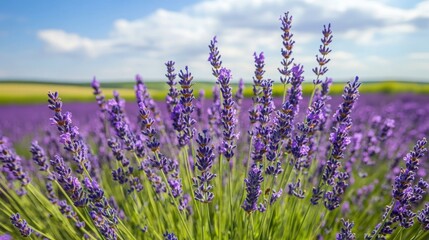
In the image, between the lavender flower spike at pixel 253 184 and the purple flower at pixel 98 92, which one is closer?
the lavender flower spike at pixel 253 184

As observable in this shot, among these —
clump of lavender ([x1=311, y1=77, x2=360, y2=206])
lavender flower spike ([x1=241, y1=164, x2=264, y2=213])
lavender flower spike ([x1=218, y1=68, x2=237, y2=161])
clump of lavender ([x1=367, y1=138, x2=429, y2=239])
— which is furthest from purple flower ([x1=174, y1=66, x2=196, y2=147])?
clump of lavender ([x1=367, y1=138, x2=429, y2=239])

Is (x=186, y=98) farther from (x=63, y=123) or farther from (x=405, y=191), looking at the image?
(x=405, y=191)

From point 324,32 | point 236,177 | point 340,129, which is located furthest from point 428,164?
point 340,129

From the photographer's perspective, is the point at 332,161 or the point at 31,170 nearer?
the point at 332,161

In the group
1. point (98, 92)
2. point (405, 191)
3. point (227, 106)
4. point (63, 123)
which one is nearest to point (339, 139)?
point (405, 191)

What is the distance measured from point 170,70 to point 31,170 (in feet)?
11.2

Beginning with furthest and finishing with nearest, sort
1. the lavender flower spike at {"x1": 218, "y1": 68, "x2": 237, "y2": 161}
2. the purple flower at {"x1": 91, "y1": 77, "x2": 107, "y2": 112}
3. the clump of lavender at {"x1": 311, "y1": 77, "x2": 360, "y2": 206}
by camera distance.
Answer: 1. the purple flower at {"x1": 91, "y1": 77, "x2": 107, "y2": 112}
2. the lavender flower spike at {"x1": 218, "y1": 68, "x2": 237, "y2": 161}
3. the clump of lavender at {"x1": 311, "y1": 77, "x2": 360, "y2": 206}

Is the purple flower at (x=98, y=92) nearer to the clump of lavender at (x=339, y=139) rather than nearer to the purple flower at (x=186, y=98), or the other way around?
the purple flower at (x=186, y=98)

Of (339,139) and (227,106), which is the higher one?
(227,106)

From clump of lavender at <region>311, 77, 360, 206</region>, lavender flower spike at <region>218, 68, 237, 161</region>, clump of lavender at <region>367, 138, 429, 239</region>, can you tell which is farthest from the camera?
lavender flower spike at <region>218, 68, 237, 161</region>

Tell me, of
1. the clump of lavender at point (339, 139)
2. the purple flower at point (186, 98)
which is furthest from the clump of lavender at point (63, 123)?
the clump of lavender at point (339, 139)

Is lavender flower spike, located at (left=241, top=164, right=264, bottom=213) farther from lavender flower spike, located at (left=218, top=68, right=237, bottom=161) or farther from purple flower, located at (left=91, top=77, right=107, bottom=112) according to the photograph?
purple flower, located at (left=91, top=77, right=107, bottom=112)

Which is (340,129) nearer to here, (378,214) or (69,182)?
(69,182)

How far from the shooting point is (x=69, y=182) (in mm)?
1707
